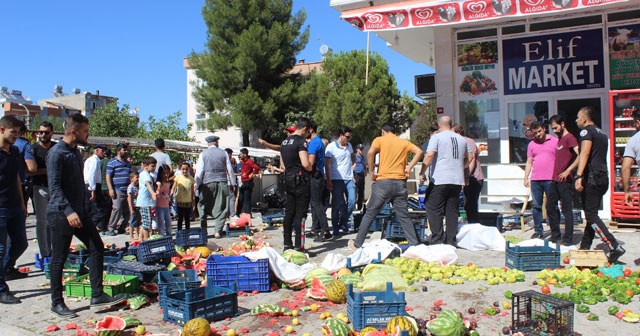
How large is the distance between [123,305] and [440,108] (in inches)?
362

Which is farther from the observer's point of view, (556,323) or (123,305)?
(123,305)

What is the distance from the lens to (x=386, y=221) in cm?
951

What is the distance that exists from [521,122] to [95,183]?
942cm

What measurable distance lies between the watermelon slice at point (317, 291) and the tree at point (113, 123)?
36885mm

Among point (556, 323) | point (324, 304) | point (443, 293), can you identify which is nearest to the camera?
point (556, 323)

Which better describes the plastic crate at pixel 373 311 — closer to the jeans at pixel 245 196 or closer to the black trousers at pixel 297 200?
the black trousers at pixel 297 200

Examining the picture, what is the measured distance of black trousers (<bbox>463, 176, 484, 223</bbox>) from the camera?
9758 mm

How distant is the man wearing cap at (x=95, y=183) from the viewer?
37.4ft

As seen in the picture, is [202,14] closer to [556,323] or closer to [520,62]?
[520,62]

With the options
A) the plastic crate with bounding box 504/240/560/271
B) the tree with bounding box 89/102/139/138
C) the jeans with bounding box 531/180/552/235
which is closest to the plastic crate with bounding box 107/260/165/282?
the plastic crate with bounding box 504/240/560/271

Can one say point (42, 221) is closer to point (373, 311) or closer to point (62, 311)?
point (62, 311)

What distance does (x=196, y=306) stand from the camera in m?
5.03

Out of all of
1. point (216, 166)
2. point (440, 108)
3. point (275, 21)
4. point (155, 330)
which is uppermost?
point (275, 21)

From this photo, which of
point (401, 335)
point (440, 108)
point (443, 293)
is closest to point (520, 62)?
point (440, 108)
